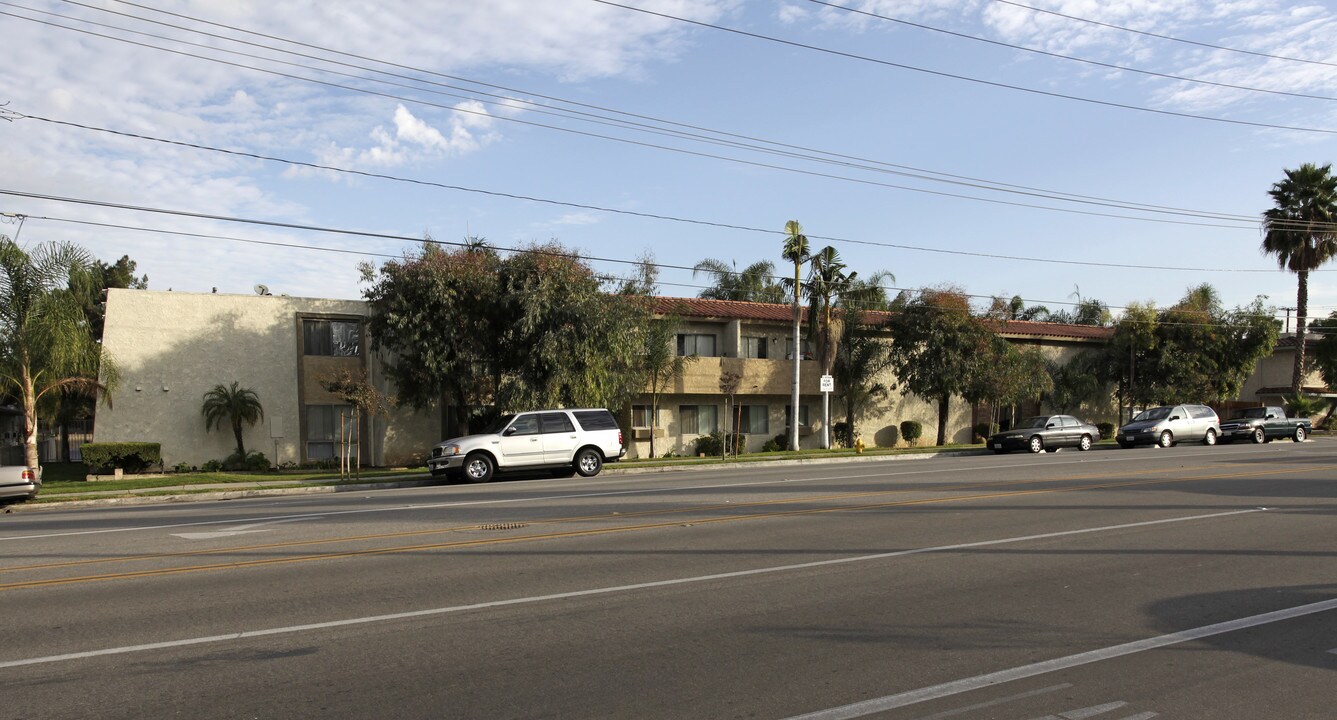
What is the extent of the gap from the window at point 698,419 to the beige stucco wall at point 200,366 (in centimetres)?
1056

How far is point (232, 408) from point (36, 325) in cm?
629

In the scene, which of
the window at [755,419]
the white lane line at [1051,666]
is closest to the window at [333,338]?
the window at [755,419]

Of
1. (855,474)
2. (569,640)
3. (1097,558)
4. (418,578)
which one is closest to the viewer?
(569,640)

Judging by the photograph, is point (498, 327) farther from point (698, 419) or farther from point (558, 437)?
point (698, 419)

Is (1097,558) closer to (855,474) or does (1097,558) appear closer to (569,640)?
(569,640)

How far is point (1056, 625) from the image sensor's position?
707 centimetres

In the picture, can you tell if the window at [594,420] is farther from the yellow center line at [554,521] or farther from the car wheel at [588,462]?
the yellow center line at [554,521]

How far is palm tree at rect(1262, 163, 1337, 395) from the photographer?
143ft

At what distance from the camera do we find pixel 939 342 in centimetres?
3659

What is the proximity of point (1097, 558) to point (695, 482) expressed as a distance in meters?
11.1

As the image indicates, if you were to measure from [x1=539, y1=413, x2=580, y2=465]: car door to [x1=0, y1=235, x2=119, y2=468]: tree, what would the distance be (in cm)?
1338

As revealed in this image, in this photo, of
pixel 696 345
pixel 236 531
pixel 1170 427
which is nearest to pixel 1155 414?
pixel 1170 427

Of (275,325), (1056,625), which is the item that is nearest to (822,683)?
(1056,625)

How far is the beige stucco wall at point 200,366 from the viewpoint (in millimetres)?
28859
